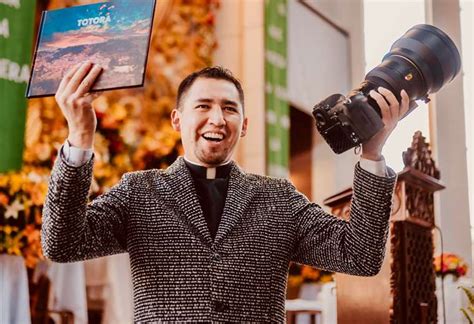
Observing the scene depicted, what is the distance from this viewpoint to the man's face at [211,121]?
175 centimetres

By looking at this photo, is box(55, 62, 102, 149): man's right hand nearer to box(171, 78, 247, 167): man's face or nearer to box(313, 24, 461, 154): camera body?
box(171, 78, 247, 167): man's face

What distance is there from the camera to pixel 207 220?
1.77 meters

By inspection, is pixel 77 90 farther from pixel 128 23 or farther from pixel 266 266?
pixel 266 266

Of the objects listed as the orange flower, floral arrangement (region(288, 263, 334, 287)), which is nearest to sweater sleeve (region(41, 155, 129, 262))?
the orange flower

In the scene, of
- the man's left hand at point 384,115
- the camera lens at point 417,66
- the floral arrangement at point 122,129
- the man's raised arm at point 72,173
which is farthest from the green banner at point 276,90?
the man's raised arm at point 72,173

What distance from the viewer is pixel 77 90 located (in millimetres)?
1527

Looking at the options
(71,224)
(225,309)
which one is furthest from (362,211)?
(71,224)

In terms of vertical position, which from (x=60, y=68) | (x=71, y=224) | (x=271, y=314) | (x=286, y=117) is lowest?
(x=271, y=314)

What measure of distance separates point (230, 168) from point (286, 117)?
4.99 metres

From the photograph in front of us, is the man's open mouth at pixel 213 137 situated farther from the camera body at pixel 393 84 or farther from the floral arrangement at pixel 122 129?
the floral arrangement at pixel 122 129

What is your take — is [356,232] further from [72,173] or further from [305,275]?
[305,275]

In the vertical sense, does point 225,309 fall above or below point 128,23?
below

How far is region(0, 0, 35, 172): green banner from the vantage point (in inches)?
167

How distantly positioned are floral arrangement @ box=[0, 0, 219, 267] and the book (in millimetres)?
2362
